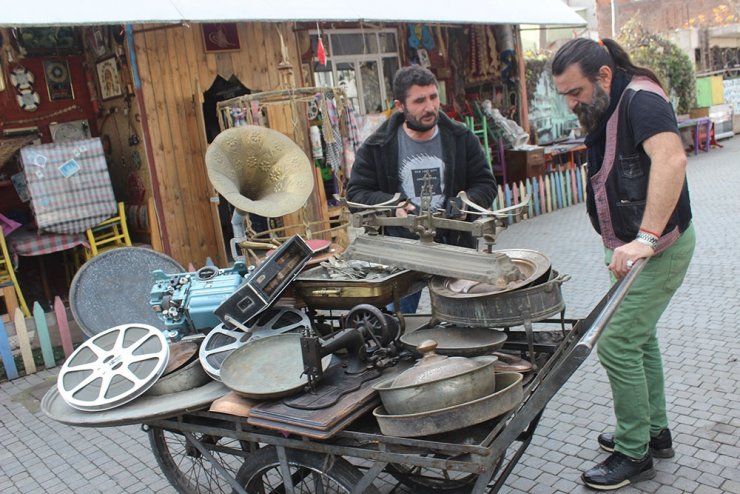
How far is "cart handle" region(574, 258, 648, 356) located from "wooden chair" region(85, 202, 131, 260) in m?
6.22

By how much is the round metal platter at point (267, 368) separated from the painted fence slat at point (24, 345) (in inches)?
146

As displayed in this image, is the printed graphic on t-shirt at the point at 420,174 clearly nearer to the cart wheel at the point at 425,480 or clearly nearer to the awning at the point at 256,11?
the cart wheel at the point at 425,480

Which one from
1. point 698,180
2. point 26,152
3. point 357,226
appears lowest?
point 698,180

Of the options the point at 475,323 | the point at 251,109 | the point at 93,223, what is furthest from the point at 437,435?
the point at 93,223

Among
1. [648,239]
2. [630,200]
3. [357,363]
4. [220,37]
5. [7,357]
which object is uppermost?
[220,37]

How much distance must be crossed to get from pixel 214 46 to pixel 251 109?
152 cm

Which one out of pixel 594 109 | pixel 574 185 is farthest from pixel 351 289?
pixel 574 185

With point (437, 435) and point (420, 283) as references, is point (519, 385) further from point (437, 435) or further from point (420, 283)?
point (420, 283)

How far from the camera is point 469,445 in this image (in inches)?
82.0

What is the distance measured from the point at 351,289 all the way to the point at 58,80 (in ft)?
22.6

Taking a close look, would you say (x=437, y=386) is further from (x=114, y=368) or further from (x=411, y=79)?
(x=411, y=79)

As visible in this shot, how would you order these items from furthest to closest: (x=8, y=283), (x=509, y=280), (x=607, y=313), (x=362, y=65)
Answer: (x=362, y=65), (x=8, y=283), (x=509, y=280), (x=607, y=313)

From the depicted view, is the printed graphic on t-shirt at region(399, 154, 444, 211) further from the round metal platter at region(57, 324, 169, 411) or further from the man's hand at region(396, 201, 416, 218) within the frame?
the round metal platter at region(57, 324, 169, 411)

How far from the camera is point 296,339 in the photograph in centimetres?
286
